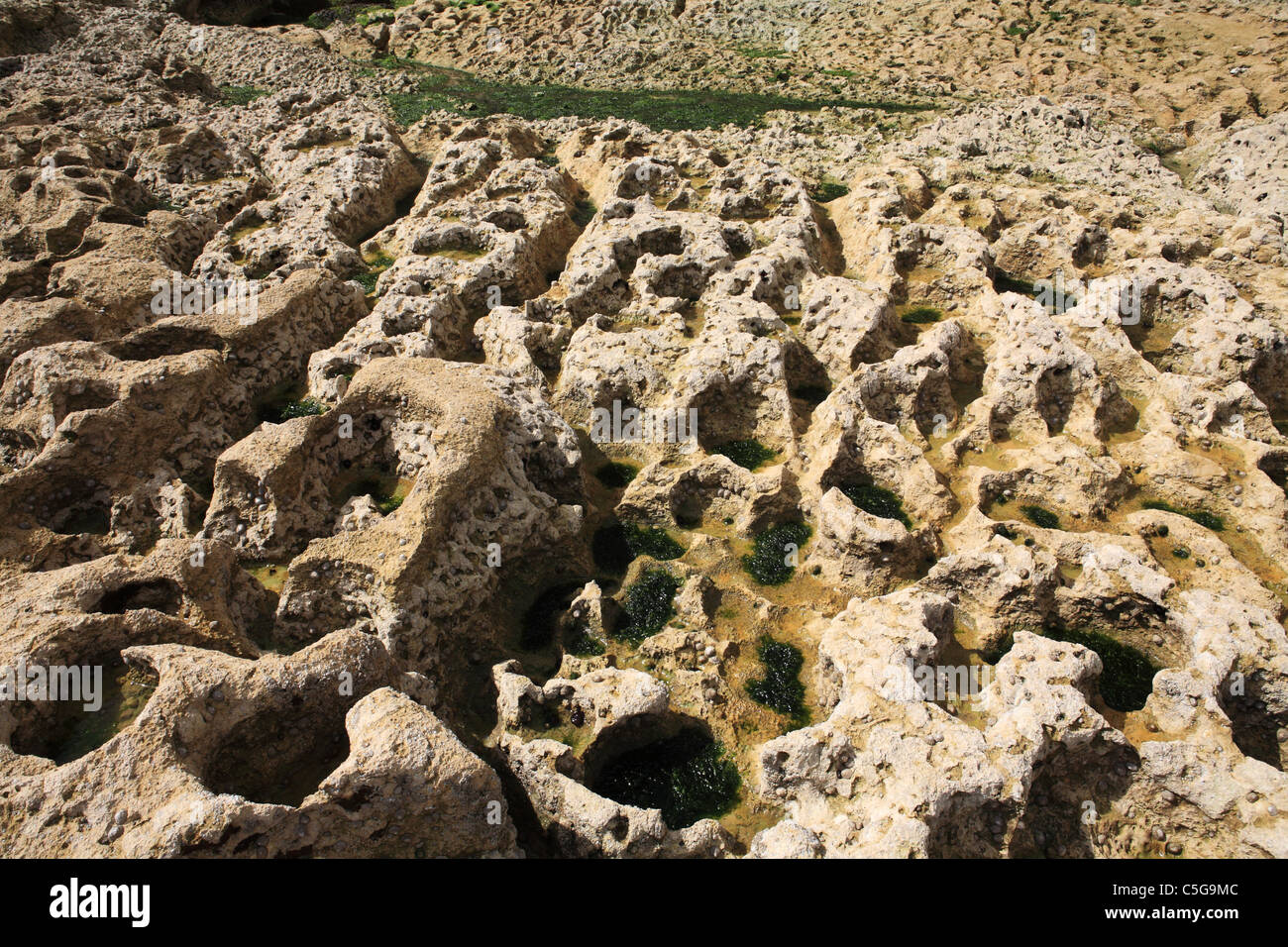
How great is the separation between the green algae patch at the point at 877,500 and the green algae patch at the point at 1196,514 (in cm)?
702

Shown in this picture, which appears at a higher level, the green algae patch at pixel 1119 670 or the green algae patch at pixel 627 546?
the green algae patch at pixel 1119 670

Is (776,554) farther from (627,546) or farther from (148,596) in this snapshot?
(148,596)

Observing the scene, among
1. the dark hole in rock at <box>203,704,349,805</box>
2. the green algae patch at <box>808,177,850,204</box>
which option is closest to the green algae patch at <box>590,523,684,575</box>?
the dark hole in rock at <box>203,704,349,805</box>

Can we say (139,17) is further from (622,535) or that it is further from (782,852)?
(782,852)

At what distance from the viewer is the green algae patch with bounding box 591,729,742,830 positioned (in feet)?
49.9

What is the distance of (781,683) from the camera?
57.0 feet

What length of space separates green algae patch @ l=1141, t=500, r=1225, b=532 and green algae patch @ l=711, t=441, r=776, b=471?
11.0m

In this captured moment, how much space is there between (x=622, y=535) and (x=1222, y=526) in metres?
16.9

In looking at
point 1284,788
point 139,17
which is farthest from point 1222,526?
point 139,17

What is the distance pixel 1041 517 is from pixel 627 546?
11.9 m

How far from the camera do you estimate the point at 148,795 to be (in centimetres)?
1066

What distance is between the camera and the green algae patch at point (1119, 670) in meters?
17.1

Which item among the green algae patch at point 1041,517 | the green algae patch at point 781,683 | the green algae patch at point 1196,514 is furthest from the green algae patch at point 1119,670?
the green algae patch at point 781,683

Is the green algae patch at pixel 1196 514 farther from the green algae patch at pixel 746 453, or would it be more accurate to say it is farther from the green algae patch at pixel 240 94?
the green algae patch at pixel 240 94
